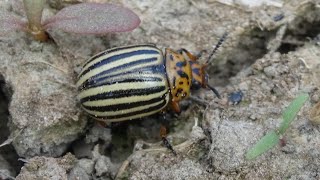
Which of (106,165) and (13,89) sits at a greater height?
(13,89)

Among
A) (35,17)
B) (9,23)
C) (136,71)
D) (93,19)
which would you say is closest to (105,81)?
(136,71)

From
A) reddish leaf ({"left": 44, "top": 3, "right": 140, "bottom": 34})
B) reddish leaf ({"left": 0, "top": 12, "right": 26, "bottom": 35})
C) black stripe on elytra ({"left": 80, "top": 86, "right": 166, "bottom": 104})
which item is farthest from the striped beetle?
reddish leaf ({"left": 0, "top": 12, "right": 26, "bottom": 35})

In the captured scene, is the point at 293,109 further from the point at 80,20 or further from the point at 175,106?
the point at 80,20

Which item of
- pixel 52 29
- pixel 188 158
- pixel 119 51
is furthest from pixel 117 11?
pixel 188 158

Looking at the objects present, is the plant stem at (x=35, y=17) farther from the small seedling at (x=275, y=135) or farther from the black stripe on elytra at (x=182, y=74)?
the small seedling at (x=275, y=135)

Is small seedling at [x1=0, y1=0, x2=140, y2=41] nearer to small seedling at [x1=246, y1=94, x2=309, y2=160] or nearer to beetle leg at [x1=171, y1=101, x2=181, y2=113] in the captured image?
beetle leg at [x1=171, y1=101, x2=181, y2=113]

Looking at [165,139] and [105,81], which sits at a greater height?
[105,81]

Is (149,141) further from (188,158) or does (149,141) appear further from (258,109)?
(258,109)
